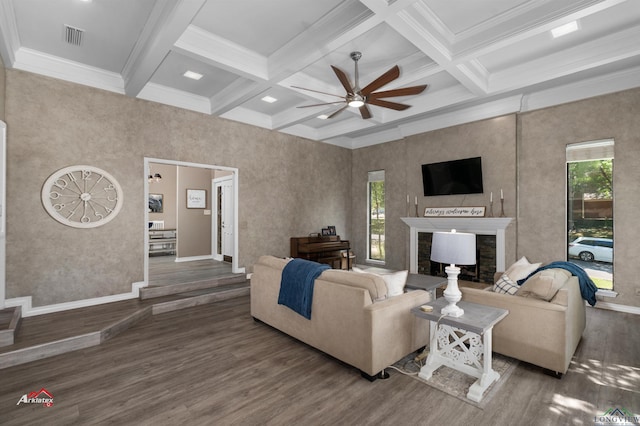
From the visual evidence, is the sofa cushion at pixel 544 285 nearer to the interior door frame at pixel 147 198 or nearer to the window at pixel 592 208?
the window at pixel 592 208

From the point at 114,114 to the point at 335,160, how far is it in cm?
459

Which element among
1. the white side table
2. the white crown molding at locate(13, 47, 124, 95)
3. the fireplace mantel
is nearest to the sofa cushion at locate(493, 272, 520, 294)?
the white side table

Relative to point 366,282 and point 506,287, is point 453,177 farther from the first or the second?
point 366,282

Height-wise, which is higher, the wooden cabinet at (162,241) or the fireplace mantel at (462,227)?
the fireplace mantel at (462,227)

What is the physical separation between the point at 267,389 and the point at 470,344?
1688 mm

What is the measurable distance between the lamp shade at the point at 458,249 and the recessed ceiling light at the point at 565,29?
112 inches

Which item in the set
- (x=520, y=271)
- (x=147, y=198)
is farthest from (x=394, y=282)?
(x=147, y=198)

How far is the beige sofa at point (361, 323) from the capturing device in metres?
2.52

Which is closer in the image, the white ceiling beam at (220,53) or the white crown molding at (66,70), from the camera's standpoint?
the white ceiling beam at (220,53)

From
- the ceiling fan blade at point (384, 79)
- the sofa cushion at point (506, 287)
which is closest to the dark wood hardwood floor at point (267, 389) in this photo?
the sofa cushion at point (506, 287)

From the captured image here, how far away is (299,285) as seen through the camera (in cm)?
314

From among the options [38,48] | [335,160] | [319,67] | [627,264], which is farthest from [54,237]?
[627,264]

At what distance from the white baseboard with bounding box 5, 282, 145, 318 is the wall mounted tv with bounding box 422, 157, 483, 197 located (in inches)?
211

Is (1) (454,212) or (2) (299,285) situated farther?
(1) (454,212)
